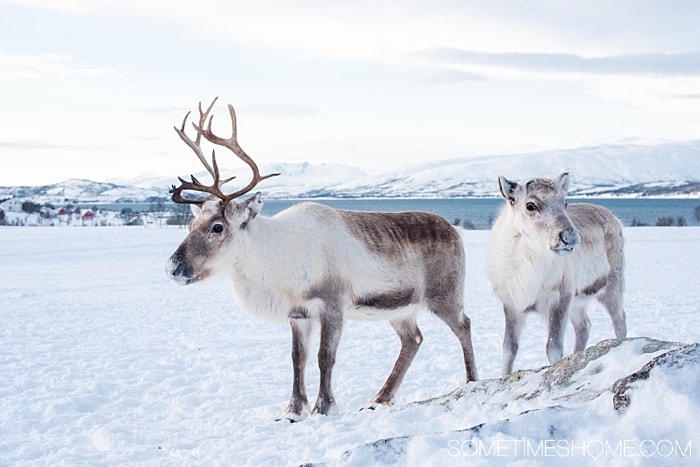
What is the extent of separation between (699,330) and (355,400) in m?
6.03

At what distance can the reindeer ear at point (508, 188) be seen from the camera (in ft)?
21.2

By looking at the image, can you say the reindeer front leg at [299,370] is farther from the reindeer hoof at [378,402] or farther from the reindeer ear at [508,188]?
the reindeer ear at [508,188]

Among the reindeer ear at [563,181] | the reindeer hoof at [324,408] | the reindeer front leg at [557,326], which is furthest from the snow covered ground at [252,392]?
the reindeer ear at [563,181]

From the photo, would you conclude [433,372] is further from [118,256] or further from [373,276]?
[118,256]

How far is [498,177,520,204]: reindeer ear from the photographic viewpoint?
648cm

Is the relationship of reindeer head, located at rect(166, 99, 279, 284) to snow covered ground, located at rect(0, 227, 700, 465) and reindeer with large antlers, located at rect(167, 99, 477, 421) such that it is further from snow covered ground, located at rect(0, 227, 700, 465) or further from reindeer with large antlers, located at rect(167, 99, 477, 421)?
snow covered ground, located at rect(0, 227, 700, 465)

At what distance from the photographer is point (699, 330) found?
1035cm

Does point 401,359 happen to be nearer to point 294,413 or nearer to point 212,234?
point 294,413

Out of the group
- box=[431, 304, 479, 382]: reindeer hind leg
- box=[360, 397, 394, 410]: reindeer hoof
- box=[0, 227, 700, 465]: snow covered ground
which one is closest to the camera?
box=[0, 227, 700, 465]: snow covered ground

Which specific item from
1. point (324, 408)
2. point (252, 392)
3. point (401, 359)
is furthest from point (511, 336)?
point (252, 392)

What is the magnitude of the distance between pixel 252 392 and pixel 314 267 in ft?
5.43

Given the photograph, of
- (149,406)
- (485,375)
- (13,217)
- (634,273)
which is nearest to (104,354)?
(149,406)

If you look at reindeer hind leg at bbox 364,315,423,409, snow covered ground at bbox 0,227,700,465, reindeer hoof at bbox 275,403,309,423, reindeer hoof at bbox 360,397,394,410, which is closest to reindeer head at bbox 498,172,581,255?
reindeer hind leg at bbox 364,315,423,409

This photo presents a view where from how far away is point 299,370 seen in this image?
6.54m
